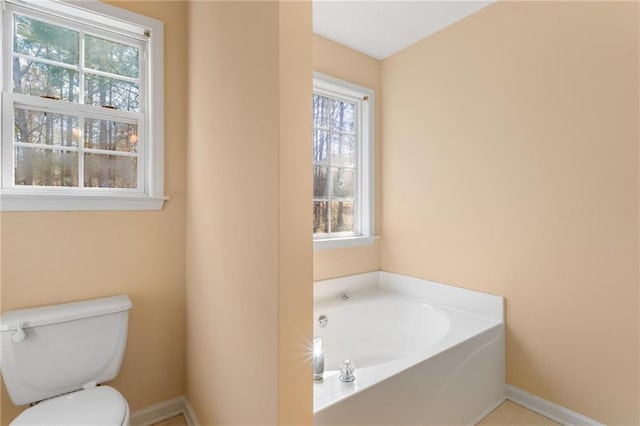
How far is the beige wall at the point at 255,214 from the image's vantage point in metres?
1.01

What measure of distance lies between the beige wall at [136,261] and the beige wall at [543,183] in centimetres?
178

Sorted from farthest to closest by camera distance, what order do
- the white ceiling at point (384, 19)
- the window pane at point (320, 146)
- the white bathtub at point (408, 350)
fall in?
1. the window pane at point (320, 146)
2. the white ceiling at point (384, 19)
3. the white bathtub at point (408, 350)

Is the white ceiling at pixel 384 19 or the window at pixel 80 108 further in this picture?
the white ceiling at pixel 384 19

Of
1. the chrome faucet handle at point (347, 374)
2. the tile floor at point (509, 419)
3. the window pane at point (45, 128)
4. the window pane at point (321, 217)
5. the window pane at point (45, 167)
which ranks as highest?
the window pane at point (45, 128)

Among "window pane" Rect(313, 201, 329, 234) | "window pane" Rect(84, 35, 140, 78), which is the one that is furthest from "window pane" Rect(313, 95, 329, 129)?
"window pane" Rect(84, 35, 140, 78)

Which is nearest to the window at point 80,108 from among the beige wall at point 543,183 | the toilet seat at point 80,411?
the toilet seat at point 80,411

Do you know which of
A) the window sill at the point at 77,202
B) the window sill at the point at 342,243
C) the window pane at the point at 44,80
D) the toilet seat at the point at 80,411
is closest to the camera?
the toilet seat at the point at 80,411

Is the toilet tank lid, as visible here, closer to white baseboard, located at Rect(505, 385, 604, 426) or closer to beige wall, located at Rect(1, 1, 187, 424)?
beige wall, located at Rect(1, 1, 187, 424)

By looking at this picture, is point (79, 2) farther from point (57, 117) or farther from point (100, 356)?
point (100, 356)

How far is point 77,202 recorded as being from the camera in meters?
1.59

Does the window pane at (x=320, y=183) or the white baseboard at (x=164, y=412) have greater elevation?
the window pane at (x=320, y=183)

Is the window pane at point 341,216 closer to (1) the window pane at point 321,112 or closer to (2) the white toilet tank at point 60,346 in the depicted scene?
(1) the window pane at point 321,112

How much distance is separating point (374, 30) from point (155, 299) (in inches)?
93.6

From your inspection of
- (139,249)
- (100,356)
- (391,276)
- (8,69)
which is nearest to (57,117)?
(8,69)
